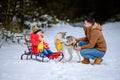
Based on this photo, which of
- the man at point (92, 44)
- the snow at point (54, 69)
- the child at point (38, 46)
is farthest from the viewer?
the child at point (38, 46)

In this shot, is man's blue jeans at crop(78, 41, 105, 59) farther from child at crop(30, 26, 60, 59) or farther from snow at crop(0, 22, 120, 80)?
child at crop(30, 26, 60, 59)

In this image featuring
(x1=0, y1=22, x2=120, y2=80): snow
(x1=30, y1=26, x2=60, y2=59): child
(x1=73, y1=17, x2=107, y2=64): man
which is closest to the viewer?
(x1=0, y1=22, x2=120, y2=80): snow

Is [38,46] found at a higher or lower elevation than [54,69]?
higher

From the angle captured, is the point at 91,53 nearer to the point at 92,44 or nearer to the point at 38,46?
the point at 92,44

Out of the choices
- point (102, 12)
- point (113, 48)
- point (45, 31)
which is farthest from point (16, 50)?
point (102, 12)

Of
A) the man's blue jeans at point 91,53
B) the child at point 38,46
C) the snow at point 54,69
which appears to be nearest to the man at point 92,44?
the man's blue jeans at point 91,53

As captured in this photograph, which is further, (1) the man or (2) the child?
(2) the child

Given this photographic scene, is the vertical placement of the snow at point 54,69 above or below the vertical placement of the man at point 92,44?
below

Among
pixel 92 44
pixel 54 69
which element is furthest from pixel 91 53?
pixel 54 69

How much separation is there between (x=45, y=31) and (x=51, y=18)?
2.36 meters

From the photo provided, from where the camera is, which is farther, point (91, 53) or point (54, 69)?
point (91, 53)

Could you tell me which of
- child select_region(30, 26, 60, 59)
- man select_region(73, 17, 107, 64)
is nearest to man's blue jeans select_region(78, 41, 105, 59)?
man select_region(73, 17, 107, 64)

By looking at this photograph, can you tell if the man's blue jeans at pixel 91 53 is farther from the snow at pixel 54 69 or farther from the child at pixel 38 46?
the child at pixel 38 46

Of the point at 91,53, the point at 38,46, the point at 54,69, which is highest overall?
the point at 38,46
